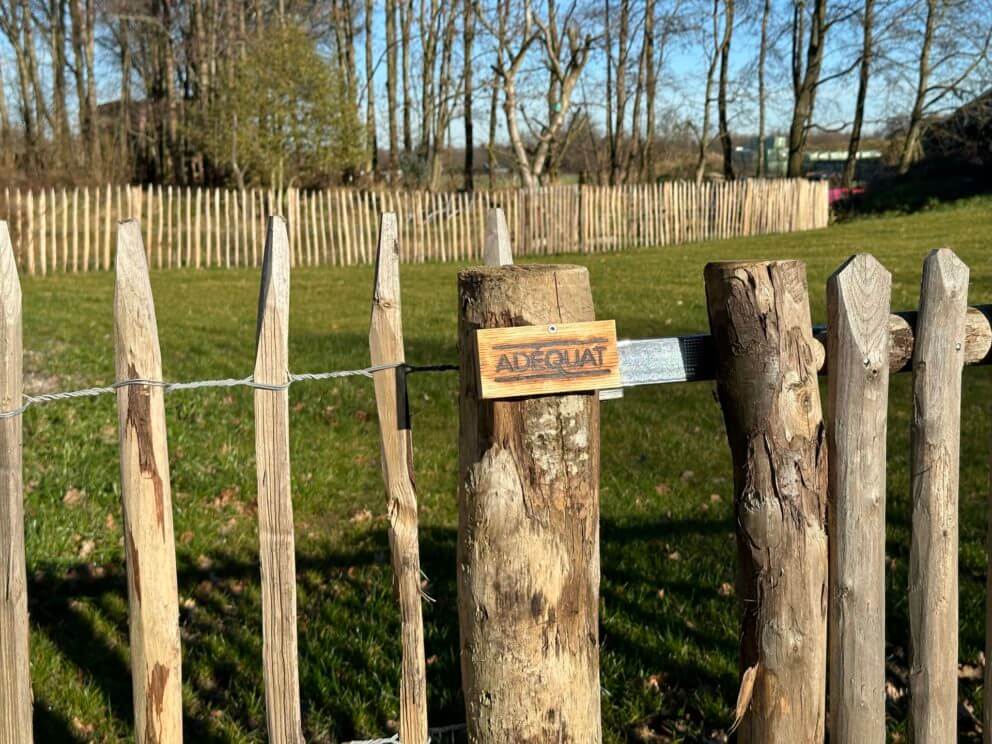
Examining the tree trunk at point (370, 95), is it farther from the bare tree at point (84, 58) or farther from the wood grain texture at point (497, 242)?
the wood grain texture at point (497, 242)

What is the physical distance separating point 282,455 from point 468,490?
419 mm

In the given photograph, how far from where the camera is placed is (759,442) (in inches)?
87.4

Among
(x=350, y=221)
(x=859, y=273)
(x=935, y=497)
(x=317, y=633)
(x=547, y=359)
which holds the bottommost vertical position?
(x=317, y=633)

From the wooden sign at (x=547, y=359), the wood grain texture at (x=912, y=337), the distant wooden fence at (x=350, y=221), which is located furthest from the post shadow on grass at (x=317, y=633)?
the distant wooden fence at (x=350, y=221)

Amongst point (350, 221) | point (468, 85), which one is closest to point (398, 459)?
point (350, 221)

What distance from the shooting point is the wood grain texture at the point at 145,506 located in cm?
Answer: 204

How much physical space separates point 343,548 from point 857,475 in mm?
2884

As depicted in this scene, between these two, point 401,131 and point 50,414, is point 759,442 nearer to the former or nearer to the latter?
point 50,414

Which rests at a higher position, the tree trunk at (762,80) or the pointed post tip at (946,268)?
the tree trunk at (762,80)

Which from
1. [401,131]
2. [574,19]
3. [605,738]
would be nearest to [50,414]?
[605,738]

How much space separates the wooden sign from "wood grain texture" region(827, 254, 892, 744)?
56cm

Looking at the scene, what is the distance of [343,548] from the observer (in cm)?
468

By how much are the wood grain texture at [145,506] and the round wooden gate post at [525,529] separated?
624 millimetres

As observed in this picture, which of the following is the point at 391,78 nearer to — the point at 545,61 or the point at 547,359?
the point at 545,61
